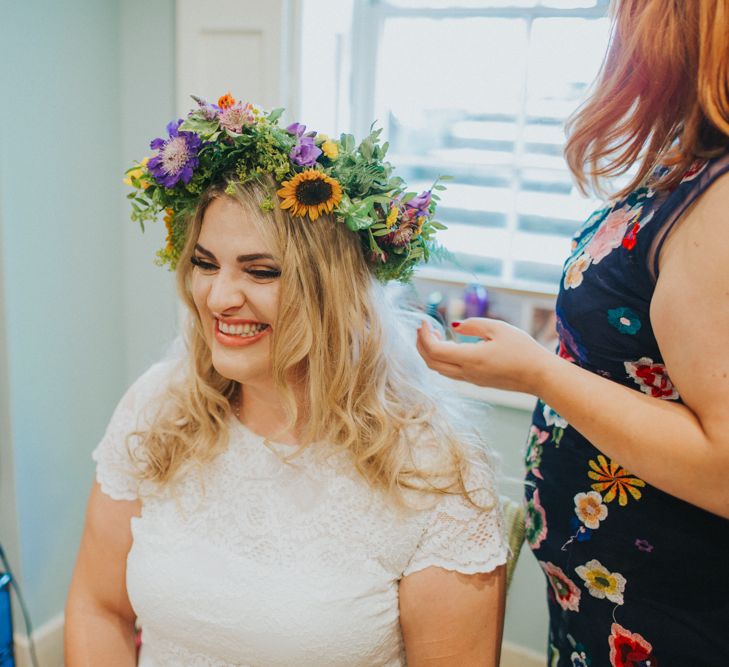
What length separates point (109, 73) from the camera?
238 cm

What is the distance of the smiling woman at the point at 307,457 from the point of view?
117cm

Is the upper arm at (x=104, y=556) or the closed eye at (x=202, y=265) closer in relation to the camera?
the closed eye at (x=202, y=265)

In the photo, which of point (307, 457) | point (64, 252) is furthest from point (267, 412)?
point (64, 252)

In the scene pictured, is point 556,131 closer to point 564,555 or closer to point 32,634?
point 564,555

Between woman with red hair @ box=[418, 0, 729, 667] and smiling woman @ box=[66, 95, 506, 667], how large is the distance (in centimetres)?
15

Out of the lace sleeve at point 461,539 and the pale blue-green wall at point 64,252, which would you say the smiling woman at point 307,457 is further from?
the pale blue-green wall at point 64,252

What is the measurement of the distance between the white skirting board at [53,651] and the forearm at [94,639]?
3.63ft

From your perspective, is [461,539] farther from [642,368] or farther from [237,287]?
[237,287]


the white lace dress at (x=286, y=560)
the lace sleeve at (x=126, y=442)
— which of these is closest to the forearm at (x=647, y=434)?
the white lace dress at (x=286, y=560)

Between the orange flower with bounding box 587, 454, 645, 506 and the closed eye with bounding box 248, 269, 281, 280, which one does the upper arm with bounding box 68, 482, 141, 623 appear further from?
the orange flower with bounding box 587, 454, 645, 506

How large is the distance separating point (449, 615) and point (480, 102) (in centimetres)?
192

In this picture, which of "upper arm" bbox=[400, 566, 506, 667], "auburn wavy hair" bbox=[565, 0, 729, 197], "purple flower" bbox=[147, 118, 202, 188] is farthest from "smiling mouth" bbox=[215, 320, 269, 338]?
"auburn wavy hair" bbox=[565, 0, 729, 197]

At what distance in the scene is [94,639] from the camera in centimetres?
138

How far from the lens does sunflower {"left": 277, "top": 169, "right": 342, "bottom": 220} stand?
1141mm
